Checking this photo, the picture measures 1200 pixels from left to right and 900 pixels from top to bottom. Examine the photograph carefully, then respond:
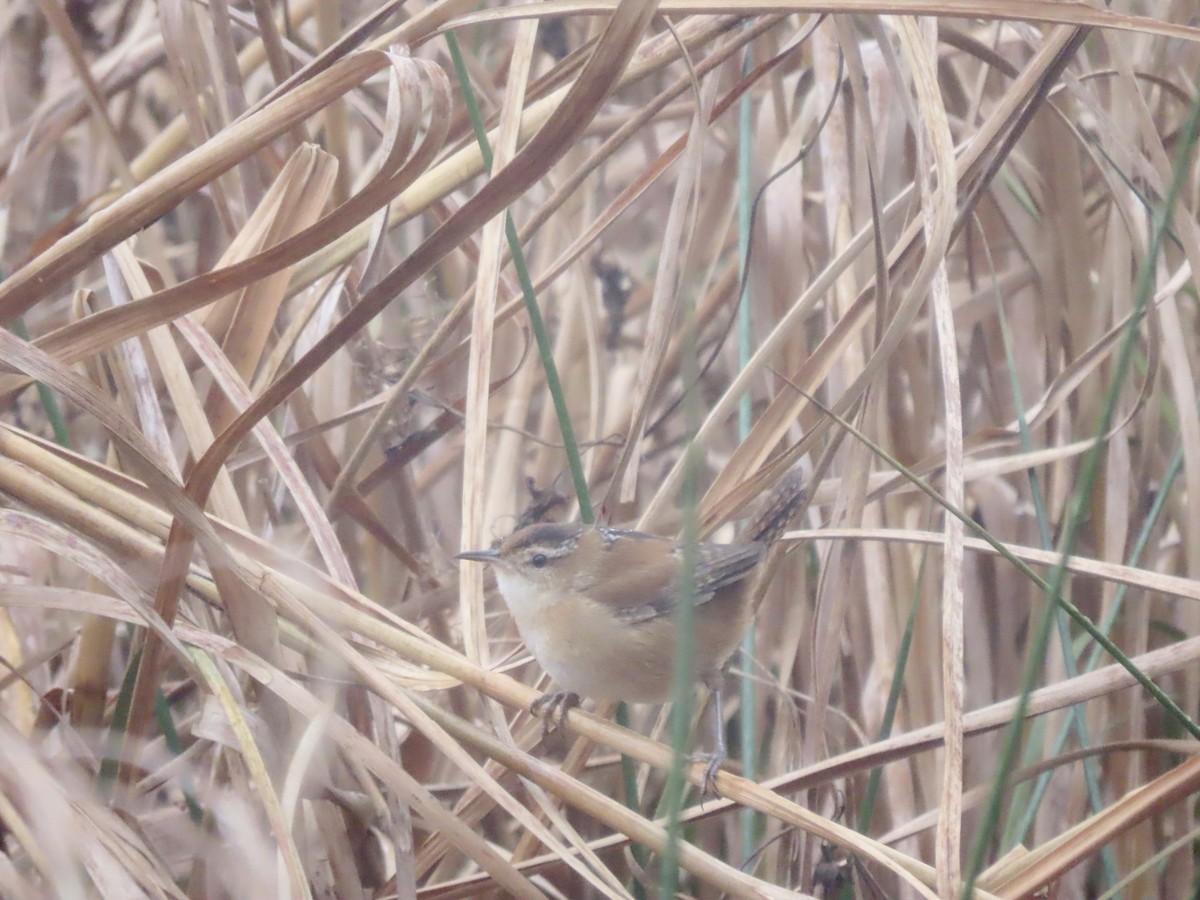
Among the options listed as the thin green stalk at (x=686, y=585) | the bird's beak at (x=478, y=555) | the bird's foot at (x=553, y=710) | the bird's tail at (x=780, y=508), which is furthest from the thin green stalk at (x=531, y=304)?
the thin green stalk at (x=686, y=585)

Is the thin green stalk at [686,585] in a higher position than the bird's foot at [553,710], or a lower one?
higher

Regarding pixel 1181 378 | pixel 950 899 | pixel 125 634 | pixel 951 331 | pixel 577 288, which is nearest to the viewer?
pixel 950 899

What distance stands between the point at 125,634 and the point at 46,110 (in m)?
1.46

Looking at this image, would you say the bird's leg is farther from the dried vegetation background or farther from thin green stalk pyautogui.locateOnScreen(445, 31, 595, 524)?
thin green stalk pyautogui.locateOnScreen(445, 31, 595, 524)

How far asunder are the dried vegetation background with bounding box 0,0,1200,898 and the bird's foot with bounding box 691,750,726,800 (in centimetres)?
7

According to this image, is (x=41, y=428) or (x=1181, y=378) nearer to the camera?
(x=1181, y=378)

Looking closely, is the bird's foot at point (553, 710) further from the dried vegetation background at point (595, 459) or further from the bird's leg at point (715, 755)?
the bird's leg at point (715, 755)

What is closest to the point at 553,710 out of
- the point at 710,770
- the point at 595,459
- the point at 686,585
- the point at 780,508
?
the point at 710,770

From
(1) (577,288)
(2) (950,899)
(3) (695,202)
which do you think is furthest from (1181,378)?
(1) (577,288)

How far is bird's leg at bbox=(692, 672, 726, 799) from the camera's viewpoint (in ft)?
5.71

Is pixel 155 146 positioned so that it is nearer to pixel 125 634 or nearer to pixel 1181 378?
pixel 125 634

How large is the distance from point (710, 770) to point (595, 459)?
878 mm

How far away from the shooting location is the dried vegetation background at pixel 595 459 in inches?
54.7

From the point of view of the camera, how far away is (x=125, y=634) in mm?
2217
